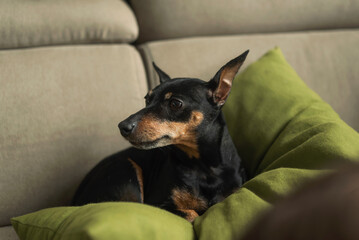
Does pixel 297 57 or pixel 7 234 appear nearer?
pixel 7 234

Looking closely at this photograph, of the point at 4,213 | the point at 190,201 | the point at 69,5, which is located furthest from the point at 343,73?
the point at 4,213

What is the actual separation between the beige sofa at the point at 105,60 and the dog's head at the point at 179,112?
1.15ft

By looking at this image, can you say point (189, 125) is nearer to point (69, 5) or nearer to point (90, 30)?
point (90, 30)

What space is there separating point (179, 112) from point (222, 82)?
0.18 metres

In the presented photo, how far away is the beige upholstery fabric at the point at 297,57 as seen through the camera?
1749mm

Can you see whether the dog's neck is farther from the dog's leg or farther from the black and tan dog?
the dog's leg

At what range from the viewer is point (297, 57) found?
1835 mm

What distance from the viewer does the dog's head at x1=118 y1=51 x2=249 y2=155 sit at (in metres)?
1.27

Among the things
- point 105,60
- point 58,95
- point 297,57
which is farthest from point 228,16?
point 58,95

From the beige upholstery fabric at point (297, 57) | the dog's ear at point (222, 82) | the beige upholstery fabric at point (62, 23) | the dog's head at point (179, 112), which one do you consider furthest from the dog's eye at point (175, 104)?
the beige upholstery fabric at point (62, 23)

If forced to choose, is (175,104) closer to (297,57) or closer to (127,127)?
(127,127)

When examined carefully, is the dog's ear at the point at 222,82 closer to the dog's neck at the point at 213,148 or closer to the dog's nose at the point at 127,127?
the dog's neck at the point at 213,148

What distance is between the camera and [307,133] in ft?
4.20

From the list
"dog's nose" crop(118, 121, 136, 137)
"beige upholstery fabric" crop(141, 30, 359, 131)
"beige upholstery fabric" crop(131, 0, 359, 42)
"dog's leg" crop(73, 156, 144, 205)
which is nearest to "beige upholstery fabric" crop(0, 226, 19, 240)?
"dog's leg" crop(73, 156, 144, 205)
